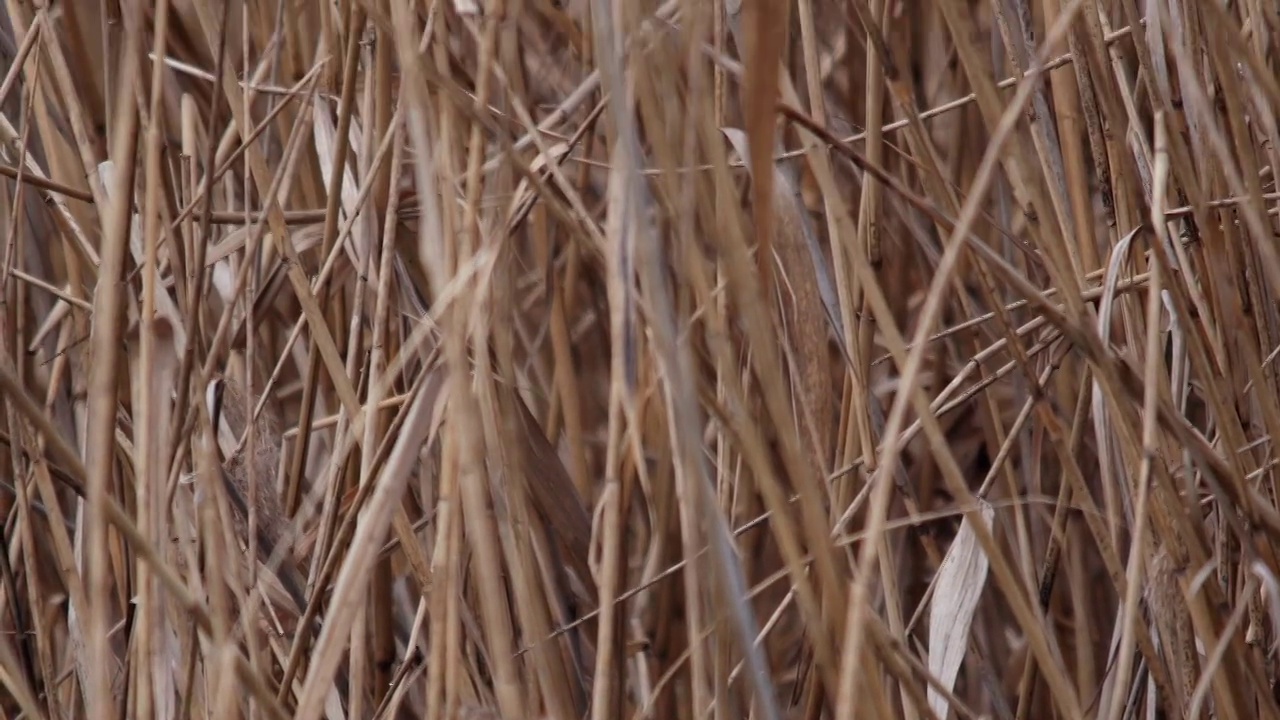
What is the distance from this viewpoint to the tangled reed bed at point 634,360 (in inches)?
15.4

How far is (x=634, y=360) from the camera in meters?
0.42

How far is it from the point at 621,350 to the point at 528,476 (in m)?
0.28

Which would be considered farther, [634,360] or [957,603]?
[957,603]

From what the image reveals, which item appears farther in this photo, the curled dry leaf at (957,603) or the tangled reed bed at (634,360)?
the curled dry leaf at (957,603)

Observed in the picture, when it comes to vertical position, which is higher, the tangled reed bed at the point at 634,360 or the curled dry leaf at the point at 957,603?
the tangled reed bed at the point at 634,360

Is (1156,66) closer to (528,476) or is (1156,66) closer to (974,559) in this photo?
(974,559)

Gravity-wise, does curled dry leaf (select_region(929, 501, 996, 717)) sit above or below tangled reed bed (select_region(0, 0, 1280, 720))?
below

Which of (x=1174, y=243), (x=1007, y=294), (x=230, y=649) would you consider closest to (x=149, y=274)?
(x=230, y=649)

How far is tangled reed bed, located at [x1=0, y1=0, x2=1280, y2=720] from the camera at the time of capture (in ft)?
1.28

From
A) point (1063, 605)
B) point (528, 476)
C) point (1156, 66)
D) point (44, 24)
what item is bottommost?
point (1063, 605)

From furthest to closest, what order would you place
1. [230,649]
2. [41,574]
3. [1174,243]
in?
[41,574], [1174,243], [230,649]

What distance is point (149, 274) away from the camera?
1.49 ft

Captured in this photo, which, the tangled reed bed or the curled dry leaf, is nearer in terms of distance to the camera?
the tangled reed bed

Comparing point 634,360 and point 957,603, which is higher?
point 634,360
